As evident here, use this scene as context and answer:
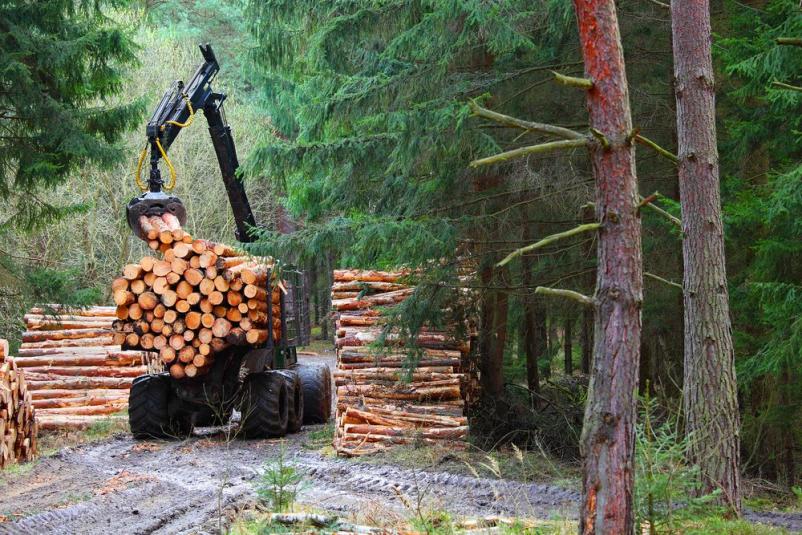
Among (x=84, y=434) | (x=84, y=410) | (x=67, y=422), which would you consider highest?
(x=84, y=410)

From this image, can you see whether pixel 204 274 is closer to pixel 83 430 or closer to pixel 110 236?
pixel 83 430

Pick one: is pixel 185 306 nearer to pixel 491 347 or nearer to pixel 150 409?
pixel 150 409

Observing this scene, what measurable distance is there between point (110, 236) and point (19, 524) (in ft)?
58.6

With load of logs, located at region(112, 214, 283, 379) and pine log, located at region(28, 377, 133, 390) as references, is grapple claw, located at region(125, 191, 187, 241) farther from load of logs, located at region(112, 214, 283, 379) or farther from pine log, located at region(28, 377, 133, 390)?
pine log, located at region(28, 377, 133, 390)

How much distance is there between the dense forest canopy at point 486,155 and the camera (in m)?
10.1

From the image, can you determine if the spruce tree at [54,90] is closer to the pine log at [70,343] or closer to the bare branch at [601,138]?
the pine log at [70,343]

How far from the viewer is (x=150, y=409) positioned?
1305cm

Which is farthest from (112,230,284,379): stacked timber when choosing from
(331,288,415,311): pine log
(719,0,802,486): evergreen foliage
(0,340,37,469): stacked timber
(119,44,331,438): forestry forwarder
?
(719,0,802,486): evergreen foliage

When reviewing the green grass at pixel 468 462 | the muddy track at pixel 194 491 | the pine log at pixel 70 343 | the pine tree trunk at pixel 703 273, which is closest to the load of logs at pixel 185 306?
the muddy track at pixel 194 491

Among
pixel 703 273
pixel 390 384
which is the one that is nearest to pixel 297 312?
pixel 390 384

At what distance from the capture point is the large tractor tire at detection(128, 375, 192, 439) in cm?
1305

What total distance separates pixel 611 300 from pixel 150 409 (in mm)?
9317

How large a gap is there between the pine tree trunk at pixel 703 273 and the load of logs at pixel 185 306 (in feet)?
20.7

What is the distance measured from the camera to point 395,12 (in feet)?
37.5
